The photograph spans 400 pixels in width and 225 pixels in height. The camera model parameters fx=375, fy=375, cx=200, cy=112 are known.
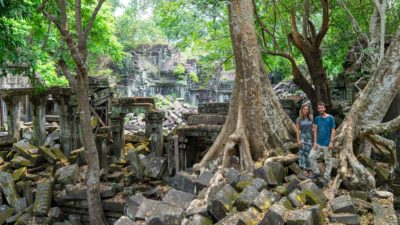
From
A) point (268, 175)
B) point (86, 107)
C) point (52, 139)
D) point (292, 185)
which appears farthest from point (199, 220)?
point (52, 139)

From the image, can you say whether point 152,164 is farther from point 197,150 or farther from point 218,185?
point 218,185

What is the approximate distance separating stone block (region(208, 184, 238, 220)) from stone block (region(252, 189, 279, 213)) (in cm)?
39

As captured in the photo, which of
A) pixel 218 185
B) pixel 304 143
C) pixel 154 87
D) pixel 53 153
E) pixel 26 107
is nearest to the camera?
pixel 218 185

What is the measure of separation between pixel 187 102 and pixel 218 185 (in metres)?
26.5

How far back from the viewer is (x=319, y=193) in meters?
4.85

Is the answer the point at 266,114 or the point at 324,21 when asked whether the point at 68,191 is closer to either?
the point at 266,114

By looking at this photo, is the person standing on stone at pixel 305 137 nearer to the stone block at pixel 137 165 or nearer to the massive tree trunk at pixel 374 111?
the massive tree trunk at pixel 374 111

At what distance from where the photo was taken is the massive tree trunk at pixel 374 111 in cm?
615

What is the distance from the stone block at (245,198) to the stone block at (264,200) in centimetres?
8

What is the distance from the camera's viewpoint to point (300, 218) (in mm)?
3992

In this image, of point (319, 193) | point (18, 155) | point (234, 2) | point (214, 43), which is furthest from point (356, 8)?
point (18, 155)

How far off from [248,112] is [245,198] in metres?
2.32

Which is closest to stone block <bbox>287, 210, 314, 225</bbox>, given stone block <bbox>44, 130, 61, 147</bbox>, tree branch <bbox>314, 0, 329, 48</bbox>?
tree branch <bbox>314, 0, 329, 48</bbox>

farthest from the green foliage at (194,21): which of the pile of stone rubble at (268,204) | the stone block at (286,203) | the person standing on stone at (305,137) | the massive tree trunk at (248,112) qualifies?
the stone block at (286,203)
